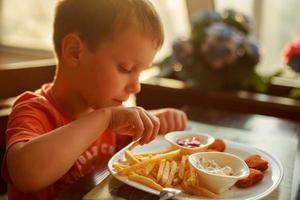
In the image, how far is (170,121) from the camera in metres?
1.26

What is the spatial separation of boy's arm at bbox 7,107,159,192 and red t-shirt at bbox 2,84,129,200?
0.19 feet

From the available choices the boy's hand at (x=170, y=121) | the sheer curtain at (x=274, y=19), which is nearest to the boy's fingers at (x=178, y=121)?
the boy's hand at (x=170, y=121)

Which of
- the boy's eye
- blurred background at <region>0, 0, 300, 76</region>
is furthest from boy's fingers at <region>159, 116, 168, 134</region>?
blurred background at <region>0, 0, 300, 76</region>

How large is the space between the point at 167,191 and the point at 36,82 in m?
1.19

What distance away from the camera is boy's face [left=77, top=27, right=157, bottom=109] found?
1043mm

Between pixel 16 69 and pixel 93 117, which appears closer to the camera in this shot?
pixel 93 117

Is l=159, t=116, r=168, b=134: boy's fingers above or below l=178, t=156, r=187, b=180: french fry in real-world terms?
below

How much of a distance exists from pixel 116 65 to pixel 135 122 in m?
0.18

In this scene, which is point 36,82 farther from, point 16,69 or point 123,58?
point 123,58

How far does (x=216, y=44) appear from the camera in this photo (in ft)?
6.37

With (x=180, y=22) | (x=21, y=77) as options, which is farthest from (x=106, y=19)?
(x=180, y=22)

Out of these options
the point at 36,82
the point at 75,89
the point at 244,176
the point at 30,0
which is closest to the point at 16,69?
the point at 36,82

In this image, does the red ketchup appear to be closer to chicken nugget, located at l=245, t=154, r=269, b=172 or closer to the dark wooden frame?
chicken nugget, located at l=245, t=154, r=269, b=172

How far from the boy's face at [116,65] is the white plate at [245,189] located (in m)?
0.17
